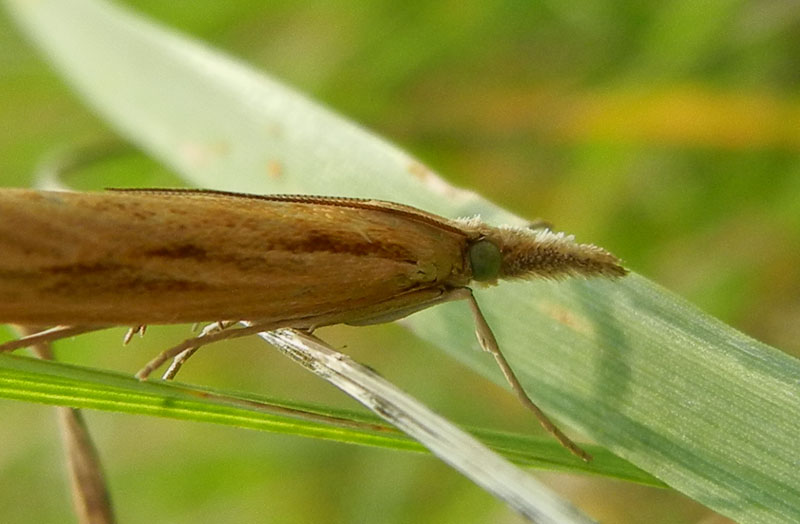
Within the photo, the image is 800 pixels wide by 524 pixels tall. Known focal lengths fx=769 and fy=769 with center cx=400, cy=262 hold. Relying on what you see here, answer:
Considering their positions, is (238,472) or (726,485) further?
(238,472)

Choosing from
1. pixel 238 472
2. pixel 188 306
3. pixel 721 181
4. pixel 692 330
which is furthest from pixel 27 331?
pixel 721 181

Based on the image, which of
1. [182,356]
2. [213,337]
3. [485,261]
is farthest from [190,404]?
[485,261]

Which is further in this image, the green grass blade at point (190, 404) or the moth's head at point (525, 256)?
the moth's head at point (525, 256)

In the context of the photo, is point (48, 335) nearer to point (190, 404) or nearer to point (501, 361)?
point (190, 404)

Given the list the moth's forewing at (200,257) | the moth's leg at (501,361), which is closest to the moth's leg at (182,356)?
the moth's forewing at (200,257)

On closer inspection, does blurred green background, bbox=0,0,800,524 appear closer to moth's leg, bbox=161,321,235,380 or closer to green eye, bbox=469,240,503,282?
green eye, bbox=469,240,503,282

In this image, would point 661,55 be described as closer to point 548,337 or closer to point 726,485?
point 548,337

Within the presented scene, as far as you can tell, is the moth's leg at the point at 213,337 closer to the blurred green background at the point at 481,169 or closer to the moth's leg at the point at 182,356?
the moth's leg at the point at 182,356
